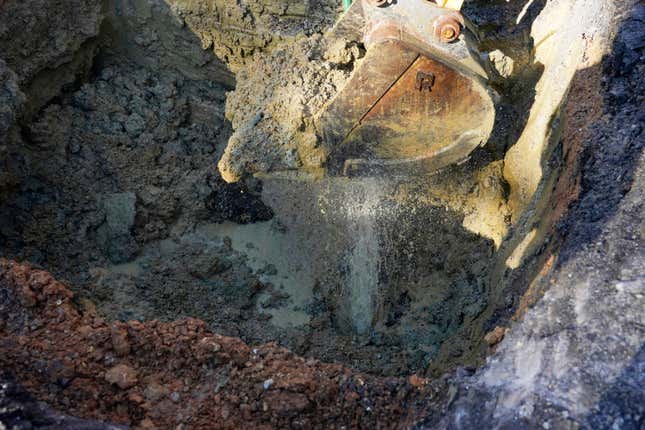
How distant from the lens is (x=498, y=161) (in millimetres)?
4840

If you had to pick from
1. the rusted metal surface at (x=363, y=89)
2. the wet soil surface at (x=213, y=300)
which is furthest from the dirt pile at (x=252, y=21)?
the rusted metal surface at (x=363, y=89)

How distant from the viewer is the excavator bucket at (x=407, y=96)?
3.74 meters

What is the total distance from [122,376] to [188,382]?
0.94 ft

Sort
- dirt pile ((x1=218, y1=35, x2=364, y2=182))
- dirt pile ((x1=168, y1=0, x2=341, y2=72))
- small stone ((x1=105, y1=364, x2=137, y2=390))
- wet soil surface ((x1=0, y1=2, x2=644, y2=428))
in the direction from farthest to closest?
dirt pile ((x1=168, y1=0, x2=341, y2=72)), dirt pile ((x1=218, y1=35, x2=364, y2=182)), small stone ((x1=105, y1=364, x2=137, y2=390)), wet soil surface ((x1=0, y1=2, x2=644, y2=428))

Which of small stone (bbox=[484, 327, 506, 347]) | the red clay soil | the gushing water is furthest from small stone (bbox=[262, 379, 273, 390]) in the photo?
the gushing water

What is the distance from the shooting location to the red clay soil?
2.58 metres

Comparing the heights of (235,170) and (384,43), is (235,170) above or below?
below

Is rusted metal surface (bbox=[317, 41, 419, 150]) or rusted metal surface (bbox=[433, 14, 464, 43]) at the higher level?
rusted metal surface (bbox=[433, 14, 464, 43])

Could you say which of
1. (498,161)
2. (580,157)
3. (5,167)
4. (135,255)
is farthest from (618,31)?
(5,167)

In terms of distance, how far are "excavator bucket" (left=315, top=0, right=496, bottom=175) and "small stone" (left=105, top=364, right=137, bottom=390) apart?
7.50 ft

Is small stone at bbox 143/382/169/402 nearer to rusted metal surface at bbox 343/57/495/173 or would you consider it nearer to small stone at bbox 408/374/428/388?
small stone at bbox 408/374/428/388

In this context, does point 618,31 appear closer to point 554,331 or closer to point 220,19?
point 554,331

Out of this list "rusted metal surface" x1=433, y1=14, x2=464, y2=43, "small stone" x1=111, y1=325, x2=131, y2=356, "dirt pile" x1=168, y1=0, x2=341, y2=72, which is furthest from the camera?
"dirt pile" x1=168, y1=0, x2=341, y2=72

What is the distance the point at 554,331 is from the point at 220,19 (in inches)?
160
